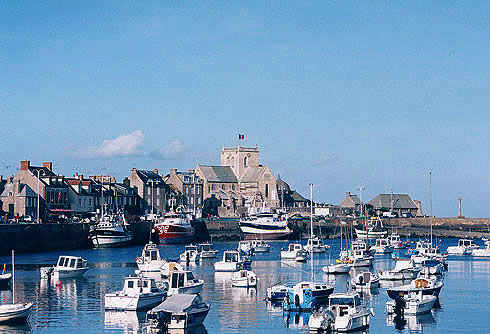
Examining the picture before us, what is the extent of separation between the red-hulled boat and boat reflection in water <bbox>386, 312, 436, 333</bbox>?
86.9m

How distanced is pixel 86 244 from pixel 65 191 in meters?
24.0

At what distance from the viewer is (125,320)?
50750mm

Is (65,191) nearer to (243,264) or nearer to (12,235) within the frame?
(12,235)

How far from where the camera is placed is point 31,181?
13888 centimetres

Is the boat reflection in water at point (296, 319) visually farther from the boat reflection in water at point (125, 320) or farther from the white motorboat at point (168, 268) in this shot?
the white motorboat at point (168, 268)

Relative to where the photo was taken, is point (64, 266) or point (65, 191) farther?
point (65, 191)

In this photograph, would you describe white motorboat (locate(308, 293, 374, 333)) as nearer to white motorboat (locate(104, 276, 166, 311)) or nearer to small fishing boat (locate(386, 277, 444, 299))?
small fishing boat (locate(386, 277, 444, 299))

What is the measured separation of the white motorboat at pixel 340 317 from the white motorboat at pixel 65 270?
33.9m

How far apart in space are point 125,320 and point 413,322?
16947 mm

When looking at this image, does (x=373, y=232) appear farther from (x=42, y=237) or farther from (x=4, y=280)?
(x=4, y=280)

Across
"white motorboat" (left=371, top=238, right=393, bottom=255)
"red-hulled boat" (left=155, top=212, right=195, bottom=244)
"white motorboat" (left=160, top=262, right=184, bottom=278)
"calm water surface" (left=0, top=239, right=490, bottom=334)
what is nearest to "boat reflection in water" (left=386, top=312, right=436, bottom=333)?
"calm water surface" (left=0, top=239, right=490, bottom=334)

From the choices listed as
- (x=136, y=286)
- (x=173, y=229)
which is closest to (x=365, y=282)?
(x=136, y=286)

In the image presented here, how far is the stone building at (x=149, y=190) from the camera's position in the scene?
173m

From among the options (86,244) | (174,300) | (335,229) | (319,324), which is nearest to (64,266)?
(174,300)
